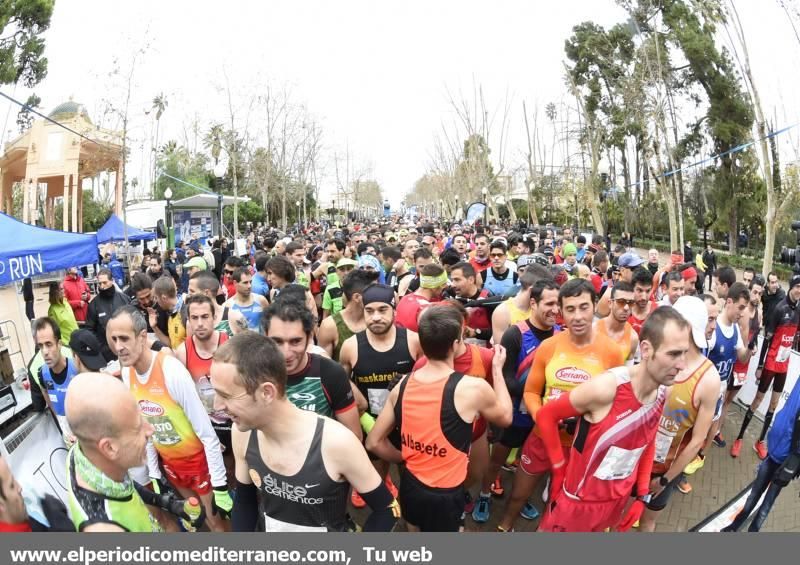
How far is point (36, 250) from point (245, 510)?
6.23 metres

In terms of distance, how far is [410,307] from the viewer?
179 inches

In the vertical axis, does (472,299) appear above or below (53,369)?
above

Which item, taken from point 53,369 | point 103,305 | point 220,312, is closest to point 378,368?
point 220,312

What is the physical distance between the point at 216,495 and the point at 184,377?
2.50ft

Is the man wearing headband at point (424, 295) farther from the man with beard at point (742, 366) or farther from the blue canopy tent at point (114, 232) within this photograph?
the blue canopy tent at point (114, 232)

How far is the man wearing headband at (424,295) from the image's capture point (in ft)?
14.8

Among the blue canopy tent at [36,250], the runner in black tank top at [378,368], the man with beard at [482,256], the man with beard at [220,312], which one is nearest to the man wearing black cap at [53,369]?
the man with beard at [220,312]

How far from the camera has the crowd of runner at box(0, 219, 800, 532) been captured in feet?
6.35

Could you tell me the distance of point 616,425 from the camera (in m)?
2.54

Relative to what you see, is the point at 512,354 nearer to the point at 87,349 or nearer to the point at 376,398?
the point at 376,398
